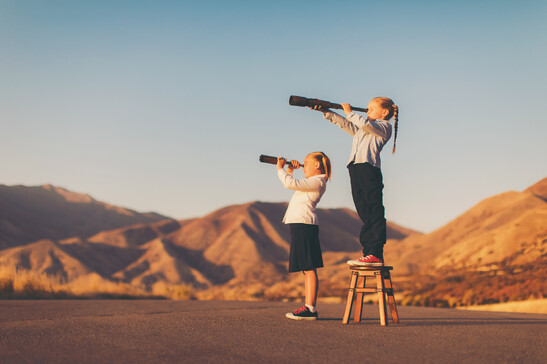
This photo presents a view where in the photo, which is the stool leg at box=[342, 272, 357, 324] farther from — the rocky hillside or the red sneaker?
the rocky hillside

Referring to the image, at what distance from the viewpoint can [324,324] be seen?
5203mm

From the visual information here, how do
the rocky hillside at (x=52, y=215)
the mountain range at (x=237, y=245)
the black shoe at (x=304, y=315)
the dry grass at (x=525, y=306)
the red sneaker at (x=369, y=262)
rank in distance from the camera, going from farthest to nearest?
1. the rocky hillside at (x=52, y=215)
2. the mountain range at (x=237, y=245)
3. the dry grass at (x=525, y=306)
4. the black shoe at (x=304, y=315)
5. the red sneaker at (x=369, y=262)

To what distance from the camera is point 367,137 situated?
534cm

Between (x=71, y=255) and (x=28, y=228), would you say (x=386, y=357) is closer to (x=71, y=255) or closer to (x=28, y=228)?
(x=71, y=255)

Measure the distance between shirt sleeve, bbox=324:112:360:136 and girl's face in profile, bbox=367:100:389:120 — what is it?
0.66 feet

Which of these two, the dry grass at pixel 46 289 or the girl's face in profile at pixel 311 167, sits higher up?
the girl's face in profile at pixel 311 167

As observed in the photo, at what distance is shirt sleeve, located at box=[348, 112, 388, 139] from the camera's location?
5.15 meters

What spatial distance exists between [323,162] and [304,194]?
1.45 ft

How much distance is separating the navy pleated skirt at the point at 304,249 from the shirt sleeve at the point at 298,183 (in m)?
0.42


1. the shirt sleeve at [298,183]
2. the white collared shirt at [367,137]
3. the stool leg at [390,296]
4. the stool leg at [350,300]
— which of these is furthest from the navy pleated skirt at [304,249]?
the white collared shirt at [367,137]

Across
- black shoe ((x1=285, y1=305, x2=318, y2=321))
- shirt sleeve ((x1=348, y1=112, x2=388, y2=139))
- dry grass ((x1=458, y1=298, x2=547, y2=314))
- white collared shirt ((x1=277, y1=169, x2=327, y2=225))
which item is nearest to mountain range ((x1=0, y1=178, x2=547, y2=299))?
dry grass ((x1=458, y1=298, x2=547, y2=314))

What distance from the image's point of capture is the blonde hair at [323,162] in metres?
5.95

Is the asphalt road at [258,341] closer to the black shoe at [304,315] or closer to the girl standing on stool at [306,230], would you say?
the black shoe at [304,315]

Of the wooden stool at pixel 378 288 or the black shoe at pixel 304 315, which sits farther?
the black shoe at pixel 304 315
